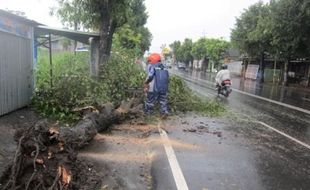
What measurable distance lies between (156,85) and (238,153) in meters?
4.87

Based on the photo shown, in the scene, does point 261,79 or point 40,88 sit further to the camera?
point 261,79

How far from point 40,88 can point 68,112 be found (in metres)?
1.88

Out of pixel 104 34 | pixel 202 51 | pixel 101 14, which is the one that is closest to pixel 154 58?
pixel 104 34

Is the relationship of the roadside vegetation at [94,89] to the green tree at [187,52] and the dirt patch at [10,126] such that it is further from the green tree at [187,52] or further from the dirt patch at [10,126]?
the green tree at [187,52]

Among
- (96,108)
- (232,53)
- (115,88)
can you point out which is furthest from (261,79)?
(96,108)

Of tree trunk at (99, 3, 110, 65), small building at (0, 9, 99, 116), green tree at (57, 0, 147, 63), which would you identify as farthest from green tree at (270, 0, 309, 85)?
small building at (0, 9, 99, 116)

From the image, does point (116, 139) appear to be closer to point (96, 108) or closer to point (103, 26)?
point (96, 108)

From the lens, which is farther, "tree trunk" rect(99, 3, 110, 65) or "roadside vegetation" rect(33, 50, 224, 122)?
"tree trunk" rect(99, 3, 110, 65)

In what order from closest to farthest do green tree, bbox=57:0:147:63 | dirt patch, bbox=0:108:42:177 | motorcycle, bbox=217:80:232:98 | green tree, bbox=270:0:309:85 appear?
dirt patch, bbox=0:108:42:177, green tree, bbox=57:0:147:63, motorcycle, bbox=217:80:232:98, green tree, bbox=270:0:309:85

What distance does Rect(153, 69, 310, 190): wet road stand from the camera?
251 inches

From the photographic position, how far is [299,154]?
27.7 ft

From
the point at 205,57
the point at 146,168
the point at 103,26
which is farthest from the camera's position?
the point at 205,57

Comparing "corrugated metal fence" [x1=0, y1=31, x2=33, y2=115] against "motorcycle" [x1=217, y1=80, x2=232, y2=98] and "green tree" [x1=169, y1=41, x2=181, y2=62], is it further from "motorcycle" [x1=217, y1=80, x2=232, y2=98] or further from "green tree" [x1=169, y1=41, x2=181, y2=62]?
"green tree" [x1=169, y1=41, x2=181, y2=62]

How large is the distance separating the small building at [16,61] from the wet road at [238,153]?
162 inches
